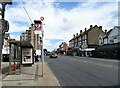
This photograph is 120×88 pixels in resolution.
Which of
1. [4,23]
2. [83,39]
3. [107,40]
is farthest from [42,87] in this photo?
[83,39]

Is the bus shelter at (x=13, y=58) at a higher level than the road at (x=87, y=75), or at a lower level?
higher

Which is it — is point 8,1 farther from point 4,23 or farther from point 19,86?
point 19,86

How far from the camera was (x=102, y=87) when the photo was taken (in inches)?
509

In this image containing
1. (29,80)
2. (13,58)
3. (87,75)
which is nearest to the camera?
(29,80)

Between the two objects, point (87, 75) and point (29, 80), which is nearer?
point (29, 80)

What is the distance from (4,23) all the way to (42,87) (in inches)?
249

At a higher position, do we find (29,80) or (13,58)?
(13,58)

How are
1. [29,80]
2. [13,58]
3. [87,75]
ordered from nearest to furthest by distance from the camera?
1. [29,80]
2. [87,75]
3. [13,58]

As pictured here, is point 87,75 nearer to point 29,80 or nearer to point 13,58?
point 29,80

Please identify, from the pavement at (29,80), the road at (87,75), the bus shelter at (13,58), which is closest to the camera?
the pavement at (29,80)

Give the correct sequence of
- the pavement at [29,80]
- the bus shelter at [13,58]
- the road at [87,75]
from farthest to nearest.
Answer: the bus shelter at [13,58], the road at [87,75], the pavement at [29,80]

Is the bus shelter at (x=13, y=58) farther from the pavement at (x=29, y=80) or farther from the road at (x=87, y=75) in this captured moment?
the road at (x=87, y=75)

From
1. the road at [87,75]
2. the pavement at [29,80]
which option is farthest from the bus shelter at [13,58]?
the road at [87,75]

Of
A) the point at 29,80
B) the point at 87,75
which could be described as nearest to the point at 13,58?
the point at 87,75
